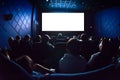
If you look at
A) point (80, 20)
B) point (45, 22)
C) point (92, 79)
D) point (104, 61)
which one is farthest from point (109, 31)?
point (92, 79)

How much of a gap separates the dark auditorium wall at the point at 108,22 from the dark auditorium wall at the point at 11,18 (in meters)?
4.59

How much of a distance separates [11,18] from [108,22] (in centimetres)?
697

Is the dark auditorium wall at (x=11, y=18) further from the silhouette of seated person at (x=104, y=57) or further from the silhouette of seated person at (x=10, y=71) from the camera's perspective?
the silhouette of seated person at (x=10, y=71)

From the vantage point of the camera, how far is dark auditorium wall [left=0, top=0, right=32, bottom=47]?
6465mm

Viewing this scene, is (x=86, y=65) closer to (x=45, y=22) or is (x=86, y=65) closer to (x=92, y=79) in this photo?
(x=92, y=79)

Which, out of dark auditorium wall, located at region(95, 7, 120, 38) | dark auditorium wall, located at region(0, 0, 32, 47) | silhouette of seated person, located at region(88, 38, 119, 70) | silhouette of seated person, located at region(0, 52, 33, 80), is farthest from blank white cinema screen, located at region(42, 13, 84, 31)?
silhouette of seated person, located at region(0, 52, 33, 80)

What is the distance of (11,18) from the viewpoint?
7234 millimetres

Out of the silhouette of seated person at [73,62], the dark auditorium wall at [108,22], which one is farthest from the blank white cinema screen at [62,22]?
the silhouette of seated person at [73,62]

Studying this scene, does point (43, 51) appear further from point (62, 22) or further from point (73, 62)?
point (62, 22)

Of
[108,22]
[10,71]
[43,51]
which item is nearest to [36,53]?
[43,51]

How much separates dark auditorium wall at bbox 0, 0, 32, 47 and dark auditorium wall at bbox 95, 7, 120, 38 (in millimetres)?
4591

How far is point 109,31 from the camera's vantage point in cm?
1270

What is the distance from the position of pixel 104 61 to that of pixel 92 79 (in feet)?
4.14

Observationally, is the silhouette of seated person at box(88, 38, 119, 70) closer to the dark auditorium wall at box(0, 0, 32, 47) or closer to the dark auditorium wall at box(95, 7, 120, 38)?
the dark auditorium wall at box(0, 0, 32, 47)
